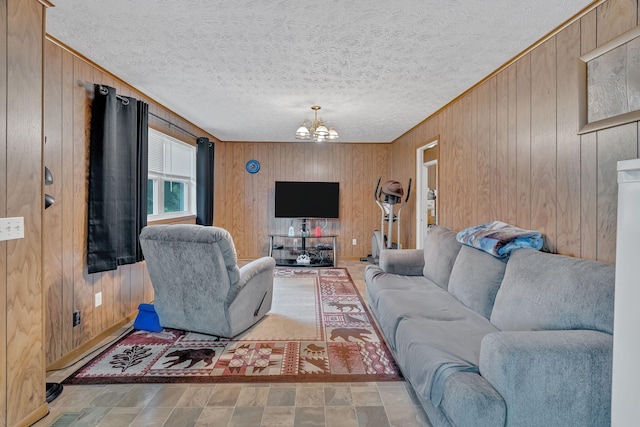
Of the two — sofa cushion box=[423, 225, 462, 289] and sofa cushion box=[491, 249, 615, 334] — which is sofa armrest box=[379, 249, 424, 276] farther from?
sofa cushion box=[491, 249, 615, 334]

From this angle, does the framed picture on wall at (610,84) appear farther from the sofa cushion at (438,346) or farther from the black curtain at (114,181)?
the black curtain at (114,181)

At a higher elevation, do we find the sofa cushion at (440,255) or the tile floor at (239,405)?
the sofa cushion at (440,255)

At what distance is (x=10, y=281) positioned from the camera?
5.41 ft

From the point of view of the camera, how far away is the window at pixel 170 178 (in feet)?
13.5

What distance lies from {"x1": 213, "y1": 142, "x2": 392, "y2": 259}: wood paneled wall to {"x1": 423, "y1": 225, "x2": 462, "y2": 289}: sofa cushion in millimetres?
3162

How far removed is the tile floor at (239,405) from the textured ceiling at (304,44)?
7.51 ft

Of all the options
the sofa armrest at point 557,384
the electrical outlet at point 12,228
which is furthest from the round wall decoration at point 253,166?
the sofa armrest at point 557,384

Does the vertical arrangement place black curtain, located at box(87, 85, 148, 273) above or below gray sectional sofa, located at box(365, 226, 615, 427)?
above

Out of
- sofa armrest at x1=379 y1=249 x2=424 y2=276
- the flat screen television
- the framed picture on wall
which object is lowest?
sofa armrest at x1=379 y1=249 x2=424 y2=276

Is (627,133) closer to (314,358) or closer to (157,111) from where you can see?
(314,358)

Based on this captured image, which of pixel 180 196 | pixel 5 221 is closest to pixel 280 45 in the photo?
pixel 5 221

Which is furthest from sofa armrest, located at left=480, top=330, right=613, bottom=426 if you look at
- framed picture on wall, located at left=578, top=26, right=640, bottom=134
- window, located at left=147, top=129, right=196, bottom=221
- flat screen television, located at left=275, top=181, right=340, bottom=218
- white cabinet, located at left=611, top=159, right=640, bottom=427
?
flat screen television, located at left=275, top=181, right=340, bottom=218

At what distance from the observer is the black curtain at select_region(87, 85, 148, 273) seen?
2.74 m

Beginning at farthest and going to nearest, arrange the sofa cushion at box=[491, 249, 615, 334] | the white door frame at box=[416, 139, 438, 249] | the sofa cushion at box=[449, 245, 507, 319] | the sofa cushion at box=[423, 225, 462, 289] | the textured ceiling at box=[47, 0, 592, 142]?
the white door frame at box=[416, 139, 438, 249] < the sofa cushion at box=[423, 225, 462, 289] < the sofa cushion at box=[449, 245, 507, 319] < the textured ceiling at box=[47, 0, 592, 142] < the sofa cushion at box=[491, 249, 615, 334]
